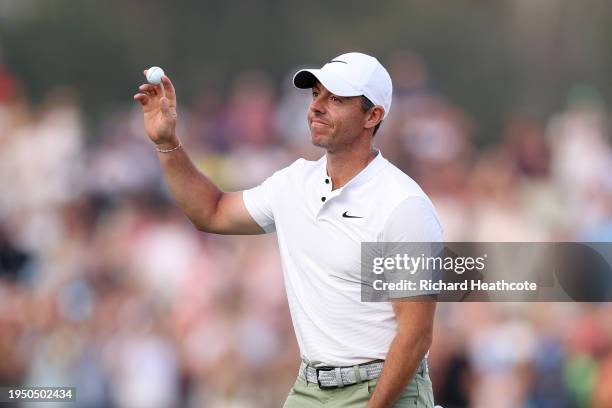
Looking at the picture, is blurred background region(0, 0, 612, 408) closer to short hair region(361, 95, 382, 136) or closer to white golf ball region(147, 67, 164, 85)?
short hair region(361, 95, 382, 136)

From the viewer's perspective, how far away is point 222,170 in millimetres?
13469

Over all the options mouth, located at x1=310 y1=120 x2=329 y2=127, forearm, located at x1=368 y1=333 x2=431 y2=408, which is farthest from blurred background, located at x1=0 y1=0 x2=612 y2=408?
mouth, located at x1=310 y1=120 x2=329 y2=127

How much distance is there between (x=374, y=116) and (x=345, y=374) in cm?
106

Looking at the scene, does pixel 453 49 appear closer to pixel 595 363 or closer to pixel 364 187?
pixel 595 363

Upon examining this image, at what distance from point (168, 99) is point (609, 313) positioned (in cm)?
431

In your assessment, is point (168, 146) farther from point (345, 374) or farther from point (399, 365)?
point (399, 365)

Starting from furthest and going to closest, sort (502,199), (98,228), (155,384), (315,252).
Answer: (98,228)
(502,199)
(155,384)
(315,252)

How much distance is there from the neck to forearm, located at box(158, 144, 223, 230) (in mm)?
602

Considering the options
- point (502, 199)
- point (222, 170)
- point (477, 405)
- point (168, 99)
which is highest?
point (222, 170)

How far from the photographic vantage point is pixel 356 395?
5434mm

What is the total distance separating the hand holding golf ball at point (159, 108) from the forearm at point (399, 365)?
1.31 m

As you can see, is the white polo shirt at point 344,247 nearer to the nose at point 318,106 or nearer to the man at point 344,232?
the man at point 344,232

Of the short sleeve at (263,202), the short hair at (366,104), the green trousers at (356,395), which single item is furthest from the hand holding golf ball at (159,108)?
the green trousers at (356,395)

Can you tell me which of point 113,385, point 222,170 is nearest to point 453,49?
point 222,170
